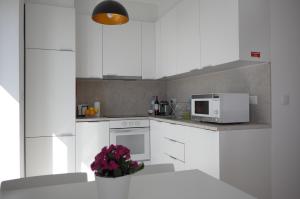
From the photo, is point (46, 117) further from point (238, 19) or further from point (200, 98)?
point (238, 19)

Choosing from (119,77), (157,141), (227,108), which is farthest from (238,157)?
(119,77)

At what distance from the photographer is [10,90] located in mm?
2490

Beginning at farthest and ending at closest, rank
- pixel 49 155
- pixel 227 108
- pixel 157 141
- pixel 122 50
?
pixel 122 50
pixel 157 141
pixel 49 155
pixel 227 108

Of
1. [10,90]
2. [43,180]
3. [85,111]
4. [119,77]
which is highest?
[119,77]

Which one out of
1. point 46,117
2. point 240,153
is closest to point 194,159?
point 240,153

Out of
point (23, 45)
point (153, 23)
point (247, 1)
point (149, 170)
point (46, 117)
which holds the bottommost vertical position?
point (149, 170)

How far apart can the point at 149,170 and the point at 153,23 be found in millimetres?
2885

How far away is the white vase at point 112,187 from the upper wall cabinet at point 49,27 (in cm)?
259

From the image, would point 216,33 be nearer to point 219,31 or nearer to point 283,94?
point 219,31

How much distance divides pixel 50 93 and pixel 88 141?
30.2 inches

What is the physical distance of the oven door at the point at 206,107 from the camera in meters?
2.19

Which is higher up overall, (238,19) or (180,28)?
(180,28)

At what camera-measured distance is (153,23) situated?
12.5ft

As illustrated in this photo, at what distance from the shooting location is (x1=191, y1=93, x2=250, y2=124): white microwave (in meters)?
2.15
